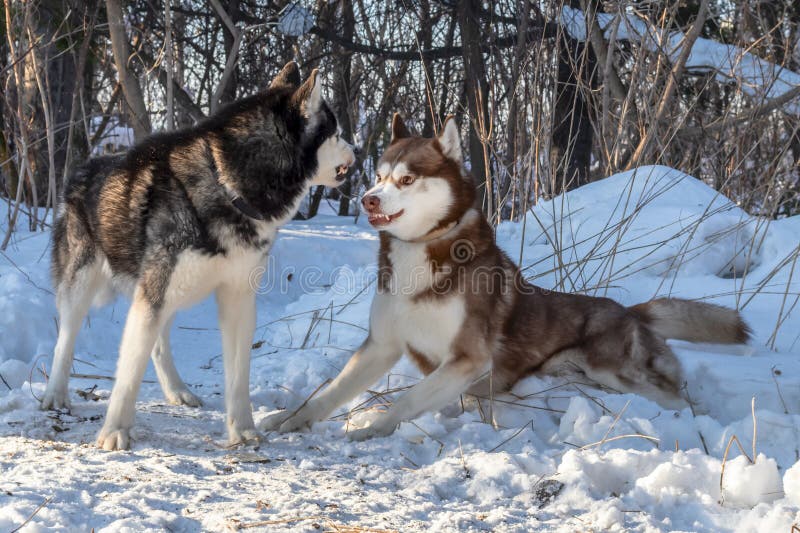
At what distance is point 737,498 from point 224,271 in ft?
5.98

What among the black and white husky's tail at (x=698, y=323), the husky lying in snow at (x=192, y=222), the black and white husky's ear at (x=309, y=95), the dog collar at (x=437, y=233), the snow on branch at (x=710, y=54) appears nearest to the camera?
the husky lying in snow at (x=192, y=222)

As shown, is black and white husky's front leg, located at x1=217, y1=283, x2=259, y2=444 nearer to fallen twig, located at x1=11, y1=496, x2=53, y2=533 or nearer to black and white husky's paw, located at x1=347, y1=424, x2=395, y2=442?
black and white husky's paw, located at x1=347, y1=424, x2=395, y2=442

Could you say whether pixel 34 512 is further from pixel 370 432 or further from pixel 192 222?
pixel 370 432

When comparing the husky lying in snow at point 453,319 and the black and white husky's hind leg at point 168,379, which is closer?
the husky lying in snow at point 453,319

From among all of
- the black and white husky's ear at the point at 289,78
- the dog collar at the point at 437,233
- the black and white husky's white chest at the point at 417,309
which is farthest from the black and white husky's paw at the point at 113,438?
the black and white husky's ear at the point at 289,78

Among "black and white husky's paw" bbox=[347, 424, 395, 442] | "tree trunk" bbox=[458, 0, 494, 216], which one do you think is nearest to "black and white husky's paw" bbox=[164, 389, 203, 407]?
"black and white husky's paw" bbox=[347, 424, 395, 442]

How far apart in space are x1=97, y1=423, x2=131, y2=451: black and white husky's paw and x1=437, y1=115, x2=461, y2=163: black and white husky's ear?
1.68m

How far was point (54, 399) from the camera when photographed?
3.13 meters

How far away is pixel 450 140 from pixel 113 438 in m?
1.77

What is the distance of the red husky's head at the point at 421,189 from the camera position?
3160 millimetres

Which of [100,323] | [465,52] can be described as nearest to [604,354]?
[100,323]

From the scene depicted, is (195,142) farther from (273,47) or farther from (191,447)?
(273,47)

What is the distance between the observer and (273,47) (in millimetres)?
9164

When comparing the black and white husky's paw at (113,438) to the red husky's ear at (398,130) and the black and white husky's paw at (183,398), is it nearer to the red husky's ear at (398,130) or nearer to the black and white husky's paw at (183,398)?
the black and white husky's paw at (183,398)
